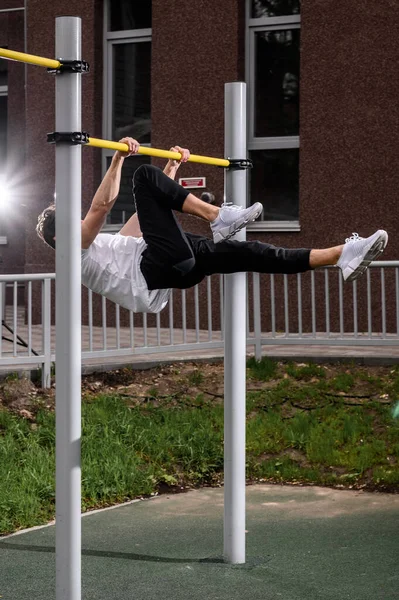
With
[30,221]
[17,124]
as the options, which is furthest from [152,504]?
[17,124]

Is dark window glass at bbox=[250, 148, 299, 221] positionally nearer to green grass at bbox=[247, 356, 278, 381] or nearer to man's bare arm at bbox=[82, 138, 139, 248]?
green grass at bbox=[247, 356, 278, 381]

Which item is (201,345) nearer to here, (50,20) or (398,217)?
(398,217)

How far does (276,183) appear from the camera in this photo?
593 inches

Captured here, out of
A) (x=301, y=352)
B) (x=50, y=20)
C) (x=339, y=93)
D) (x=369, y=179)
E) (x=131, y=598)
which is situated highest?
(x=50, y=20)

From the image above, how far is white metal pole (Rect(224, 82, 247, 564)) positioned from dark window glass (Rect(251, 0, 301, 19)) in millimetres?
8366

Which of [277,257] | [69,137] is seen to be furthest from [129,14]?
[69,137]

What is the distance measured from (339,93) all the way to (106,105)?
3.44 metres

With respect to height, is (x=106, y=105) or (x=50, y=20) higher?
(x=50, y=20)

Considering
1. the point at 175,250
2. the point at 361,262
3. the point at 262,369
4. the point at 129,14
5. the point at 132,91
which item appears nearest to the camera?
the point at 361,262

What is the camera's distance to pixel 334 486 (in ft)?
29.2

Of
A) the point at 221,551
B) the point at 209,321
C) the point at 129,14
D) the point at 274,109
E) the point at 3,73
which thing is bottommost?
the point at 221,551

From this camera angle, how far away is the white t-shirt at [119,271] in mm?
6043

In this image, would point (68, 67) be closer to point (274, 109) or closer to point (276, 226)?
point (276, 226)

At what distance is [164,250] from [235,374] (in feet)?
3.53
